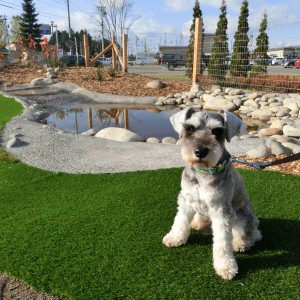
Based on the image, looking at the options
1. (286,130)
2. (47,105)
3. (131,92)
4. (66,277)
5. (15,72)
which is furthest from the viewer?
(15,72)

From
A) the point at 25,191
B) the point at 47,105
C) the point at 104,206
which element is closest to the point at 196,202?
the point at 104,206

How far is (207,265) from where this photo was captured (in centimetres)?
300

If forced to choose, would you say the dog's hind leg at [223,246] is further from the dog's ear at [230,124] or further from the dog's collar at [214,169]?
the dog's ear at [230,124]

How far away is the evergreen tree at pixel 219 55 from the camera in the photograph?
15.9 m

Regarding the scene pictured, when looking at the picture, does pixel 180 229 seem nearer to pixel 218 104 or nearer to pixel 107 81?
pixel 218 104

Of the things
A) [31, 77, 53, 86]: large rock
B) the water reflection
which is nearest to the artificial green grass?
the water reflection

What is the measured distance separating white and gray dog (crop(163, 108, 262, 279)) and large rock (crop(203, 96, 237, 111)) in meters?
9.43

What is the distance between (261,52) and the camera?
15.3 metres

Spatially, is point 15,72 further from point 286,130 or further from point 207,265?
point 207,265

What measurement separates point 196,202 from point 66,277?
1.35 metres

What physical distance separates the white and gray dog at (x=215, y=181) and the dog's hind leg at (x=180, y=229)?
0.02 meters

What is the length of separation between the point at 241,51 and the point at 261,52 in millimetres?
951

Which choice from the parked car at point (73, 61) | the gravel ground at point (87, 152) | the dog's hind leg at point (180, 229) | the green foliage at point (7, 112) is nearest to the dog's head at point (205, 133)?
the dog's hind leg at point (180, 229)

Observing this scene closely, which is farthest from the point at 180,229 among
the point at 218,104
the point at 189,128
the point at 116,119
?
the point at 218,104
